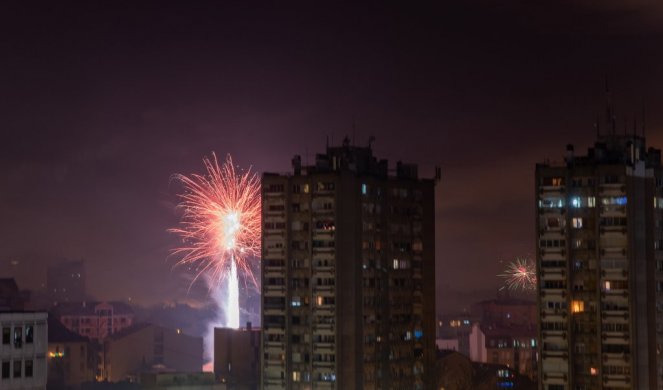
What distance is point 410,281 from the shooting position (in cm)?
13875

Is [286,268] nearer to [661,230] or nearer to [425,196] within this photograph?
[425,196]

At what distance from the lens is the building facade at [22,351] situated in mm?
69562

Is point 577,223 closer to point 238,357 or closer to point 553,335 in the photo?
point 553,335

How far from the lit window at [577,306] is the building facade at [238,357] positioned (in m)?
50.6

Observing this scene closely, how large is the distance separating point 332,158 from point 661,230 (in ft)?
110

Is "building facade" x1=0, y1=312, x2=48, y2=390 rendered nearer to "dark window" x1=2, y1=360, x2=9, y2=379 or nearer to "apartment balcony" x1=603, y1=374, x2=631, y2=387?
"dark window" x1=2, y1=360, x2=9, y2=379

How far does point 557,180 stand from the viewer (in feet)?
367

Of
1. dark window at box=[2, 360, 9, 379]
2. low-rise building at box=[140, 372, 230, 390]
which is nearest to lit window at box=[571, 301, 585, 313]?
low-rise building at box=[140, 372, 230, 390]

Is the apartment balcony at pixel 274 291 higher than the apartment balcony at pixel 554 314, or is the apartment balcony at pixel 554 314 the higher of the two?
the apartment balcony at pixel 274 291

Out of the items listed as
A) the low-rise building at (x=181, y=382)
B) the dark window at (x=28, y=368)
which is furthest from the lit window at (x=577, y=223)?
the dark window at (x=28, y=368)

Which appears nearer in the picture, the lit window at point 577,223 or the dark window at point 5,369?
the dark window at point 5,369

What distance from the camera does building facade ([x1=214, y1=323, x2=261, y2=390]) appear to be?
153000 mm

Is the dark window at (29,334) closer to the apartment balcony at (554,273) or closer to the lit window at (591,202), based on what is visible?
the apartment balcony at (554,273)

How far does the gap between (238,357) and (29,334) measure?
8616 cm
